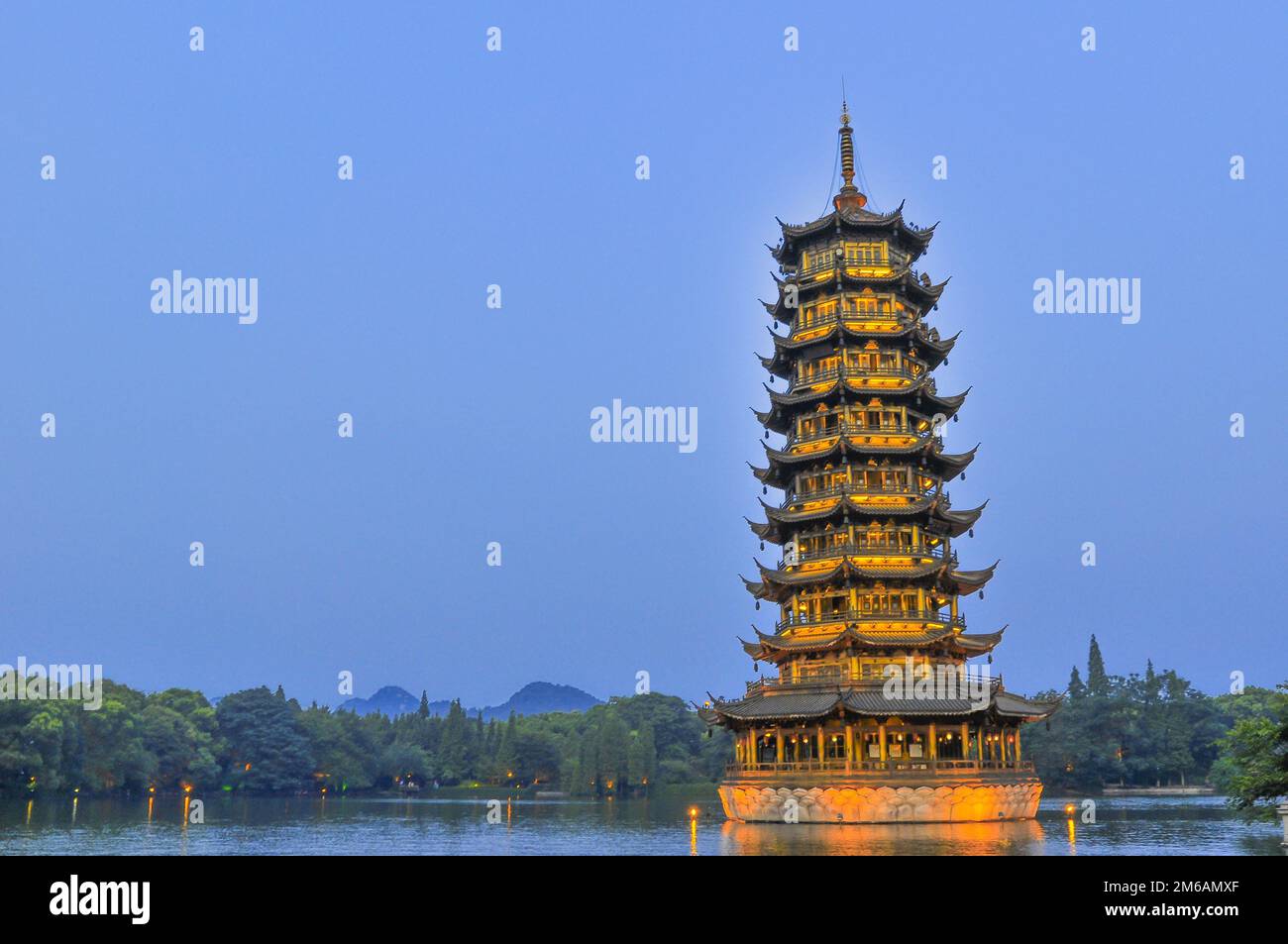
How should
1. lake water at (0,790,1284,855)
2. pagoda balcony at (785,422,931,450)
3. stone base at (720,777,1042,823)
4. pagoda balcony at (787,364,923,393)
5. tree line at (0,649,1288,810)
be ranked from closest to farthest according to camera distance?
1. lake water at (0,790,1284,855)
2. stone base at (720,777,1042,823)
3. pagoda balcony at (785,422,931,450)
4. pagoda balcony at (787,364,923,393)
5. tree line at (0,649,1288,810)

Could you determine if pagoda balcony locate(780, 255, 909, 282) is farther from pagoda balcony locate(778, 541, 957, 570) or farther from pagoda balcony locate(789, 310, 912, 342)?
pagoda balcony locate(778, 541, 957, 570)

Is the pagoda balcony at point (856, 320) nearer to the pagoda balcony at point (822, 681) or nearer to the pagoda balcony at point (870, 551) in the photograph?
the pagoda balcony at point (870, 551)

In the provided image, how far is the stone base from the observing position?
49031 millimetres

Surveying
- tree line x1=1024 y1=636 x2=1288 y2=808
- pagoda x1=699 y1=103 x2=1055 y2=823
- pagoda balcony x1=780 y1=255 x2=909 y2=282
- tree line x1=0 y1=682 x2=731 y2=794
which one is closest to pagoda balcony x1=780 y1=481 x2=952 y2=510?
pagoda x1=699 y1=103 x2=1055 y2=823

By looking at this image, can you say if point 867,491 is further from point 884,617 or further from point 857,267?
point 857,267

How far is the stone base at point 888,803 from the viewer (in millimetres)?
49031

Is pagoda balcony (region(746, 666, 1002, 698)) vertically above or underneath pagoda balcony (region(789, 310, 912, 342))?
underneath

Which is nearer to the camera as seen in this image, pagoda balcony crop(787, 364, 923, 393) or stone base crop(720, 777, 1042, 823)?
stone base crop(720, 777, 1042, 823)

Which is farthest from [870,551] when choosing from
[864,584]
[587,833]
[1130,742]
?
[1130,742]

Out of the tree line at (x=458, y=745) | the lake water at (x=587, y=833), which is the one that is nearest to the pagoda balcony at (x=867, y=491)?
the lake water at (x=587, y=833)

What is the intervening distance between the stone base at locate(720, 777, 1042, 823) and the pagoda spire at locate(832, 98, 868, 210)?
33959mm

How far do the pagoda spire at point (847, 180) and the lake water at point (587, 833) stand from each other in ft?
119

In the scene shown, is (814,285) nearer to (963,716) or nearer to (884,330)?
(884,330)

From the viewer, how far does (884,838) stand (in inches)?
1645
